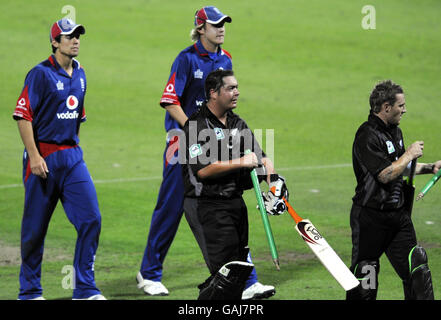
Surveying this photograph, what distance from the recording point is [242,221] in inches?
279

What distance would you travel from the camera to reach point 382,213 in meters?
7.28

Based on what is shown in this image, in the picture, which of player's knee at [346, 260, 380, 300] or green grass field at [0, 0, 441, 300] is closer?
player's knee at [346, 260, 380, 300]

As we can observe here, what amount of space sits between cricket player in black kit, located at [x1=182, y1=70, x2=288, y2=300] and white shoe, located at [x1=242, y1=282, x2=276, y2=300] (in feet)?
4.36

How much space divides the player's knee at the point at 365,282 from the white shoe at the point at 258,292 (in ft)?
4.22

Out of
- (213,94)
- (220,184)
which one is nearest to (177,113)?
(213,94)

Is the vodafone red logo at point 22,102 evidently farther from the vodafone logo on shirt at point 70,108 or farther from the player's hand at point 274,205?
the player's hand at point 274,205

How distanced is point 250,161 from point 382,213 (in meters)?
1.21

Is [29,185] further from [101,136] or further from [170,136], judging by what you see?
[101,136]

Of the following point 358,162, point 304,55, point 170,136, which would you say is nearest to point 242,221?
point 358,162

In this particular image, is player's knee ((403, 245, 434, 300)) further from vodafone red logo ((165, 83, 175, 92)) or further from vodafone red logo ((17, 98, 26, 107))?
vodafone red logo ((17, 98, 26, 107))

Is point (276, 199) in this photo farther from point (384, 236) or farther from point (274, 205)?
point (384, 236)

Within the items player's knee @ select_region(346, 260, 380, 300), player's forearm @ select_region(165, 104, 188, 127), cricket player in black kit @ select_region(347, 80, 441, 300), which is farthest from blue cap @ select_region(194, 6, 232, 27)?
player's knee @ select_region(346, 260, 380, 300)

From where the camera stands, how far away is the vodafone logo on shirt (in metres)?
8.12

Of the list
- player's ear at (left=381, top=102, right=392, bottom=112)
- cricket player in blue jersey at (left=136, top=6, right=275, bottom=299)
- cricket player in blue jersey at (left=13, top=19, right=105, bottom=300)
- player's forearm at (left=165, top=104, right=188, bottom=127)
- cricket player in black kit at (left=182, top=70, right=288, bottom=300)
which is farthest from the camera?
cricket player in blue jersey at (left=136, top=6, right=275, bottom=299)
